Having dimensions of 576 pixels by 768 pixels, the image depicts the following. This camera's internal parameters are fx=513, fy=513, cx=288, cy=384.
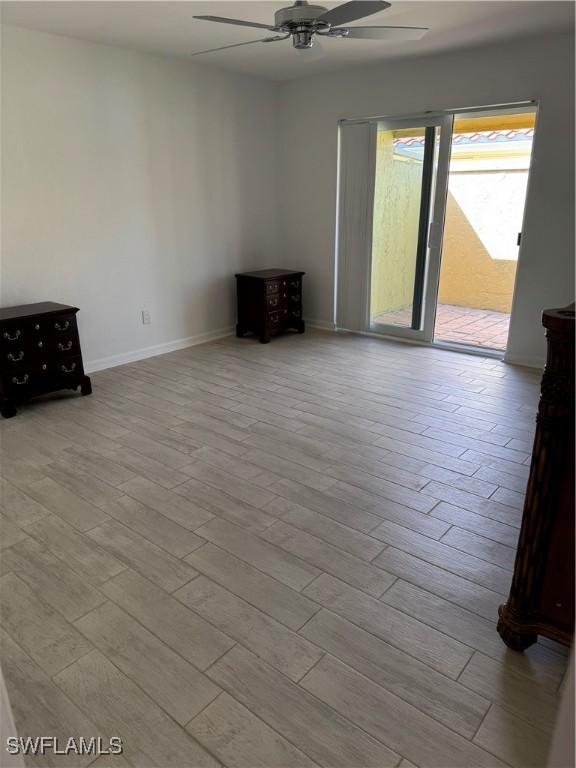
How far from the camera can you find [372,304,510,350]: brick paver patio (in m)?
5.23

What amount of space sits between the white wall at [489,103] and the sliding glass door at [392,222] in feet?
0.48

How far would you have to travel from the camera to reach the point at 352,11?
8.14ft

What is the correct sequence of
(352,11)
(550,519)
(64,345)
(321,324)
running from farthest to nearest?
(321,324) < (64,345) < (352,11) < (550,519)

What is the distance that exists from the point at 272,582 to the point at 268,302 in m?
3.52

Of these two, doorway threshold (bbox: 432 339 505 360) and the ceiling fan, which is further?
doorway threshold (bbox: 432 339 505 360)

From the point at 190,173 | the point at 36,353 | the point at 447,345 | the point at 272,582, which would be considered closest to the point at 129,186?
the point at 190,173

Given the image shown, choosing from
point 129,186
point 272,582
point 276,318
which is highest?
point 129,186

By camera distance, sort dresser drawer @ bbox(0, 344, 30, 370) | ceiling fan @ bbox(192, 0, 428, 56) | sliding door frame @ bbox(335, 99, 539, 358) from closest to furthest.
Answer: ceiling fan @ bbox(192, 0, 428, 56)
dresser drawer @ bbox(0, 344, 30, 370)
sliding door frame @ bbox(335, 99, 539, 358)

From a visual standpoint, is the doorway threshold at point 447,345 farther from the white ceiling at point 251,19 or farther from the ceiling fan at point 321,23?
the ceiling fan at point 321,23

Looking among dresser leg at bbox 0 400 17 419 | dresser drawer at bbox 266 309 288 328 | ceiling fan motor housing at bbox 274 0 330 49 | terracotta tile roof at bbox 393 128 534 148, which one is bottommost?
dresser leg at bbox 0 400 17 419

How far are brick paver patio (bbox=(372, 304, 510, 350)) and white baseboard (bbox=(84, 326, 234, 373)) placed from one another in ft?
5.58

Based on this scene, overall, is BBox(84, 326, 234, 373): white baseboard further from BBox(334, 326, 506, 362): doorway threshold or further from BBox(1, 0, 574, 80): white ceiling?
BBox(1, 0, 574, 80): white ceiling

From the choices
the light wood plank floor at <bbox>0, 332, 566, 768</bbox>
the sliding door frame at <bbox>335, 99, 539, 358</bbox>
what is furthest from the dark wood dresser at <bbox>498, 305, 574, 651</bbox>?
the sliding door frame at <bbox>335, 99, 539, 358</bbox>

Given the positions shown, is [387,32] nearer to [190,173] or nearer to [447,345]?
[190,173]
